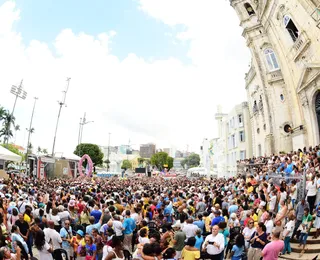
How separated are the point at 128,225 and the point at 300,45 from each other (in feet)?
73.6

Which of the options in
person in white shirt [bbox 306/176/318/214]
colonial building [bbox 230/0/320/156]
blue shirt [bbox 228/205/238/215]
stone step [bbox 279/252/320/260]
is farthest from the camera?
colonial building [bbox 230/0/320/156]

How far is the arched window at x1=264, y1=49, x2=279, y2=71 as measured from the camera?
31125mm

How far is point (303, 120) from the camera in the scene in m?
26.0

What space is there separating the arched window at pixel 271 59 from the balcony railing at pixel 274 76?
0.60 meters

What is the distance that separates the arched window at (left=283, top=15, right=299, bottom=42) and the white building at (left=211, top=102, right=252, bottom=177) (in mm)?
16261

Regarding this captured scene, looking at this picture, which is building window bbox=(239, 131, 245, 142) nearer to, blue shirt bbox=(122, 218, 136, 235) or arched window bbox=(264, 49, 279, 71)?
arched window bbox=(264, 49, 279, 71)

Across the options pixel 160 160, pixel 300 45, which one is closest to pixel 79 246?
pixel 300 45

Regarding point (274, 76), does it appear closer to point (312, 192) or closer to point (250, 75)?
point (250, 75)

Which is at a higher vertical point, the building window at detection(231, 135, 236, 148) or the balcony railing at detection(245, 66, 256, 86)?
the balcony railing at detection(245, 66, 256, 86)

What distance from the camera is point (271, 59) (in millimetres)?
31391

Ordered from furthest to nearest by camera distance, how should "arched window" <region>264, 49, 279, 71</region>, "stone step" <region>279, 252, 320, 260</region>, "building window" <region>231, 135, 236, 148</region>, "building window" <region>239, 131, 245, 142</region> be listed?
1. "building window" <region>231, 135, 236, 148</region>
2. "building window" <region>239, 131, 245, 142</region>
3. "arched window" <region>264, 49, 279, 71</region>
4. "stone step" <region>279, 252, 320, 260</region>

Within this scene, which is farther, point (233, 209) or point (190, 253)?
point (233, 209)

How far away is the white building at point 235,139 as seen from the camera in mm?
42750

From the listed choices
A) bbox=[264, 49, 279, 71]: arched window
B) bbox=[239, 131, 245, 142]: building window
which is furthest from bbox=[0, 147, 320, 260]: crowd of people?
bbox=[239, 131, 245, 142]: building window
